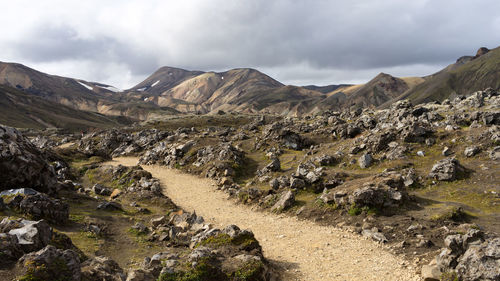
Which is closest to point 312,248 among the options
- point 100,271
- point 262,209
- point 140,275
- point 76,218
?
point 262,209

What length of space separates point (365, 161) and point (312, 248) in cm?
2235

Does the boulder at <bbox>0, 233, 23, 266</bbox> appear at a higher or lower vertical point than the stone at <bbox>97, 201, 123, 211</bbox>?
higher

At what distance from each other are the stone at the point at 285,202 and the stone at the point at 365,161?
1419cm

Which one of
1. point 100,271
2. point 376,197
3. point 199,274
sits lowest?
point 199,274

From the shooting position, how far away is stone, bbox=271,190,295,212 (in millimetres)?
28141

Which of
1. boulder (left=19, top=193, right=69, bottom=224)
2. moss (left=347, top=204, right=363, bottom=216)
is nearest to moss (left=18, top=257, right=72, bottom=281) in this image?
boulder (left=19, top=193, right=69, bottom=224)

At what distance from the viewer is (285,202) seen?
28312 mm

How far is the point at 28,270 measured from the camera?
10414 millimetres

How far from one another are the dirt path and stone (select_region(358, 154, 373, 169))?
55.4ft

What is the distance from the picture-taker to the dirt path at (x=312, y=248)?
1592cm

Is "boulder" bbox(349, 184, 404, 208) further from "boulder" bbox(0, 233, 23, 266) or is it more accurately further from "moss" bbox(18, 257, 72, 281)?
"boulder" bbox(0, 233, 23, 266)

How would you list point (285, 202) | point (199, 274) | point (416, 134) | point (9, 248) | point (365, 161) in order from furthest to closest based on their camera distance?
1. point (416, 134)
2. point (365, 161)
3. point (285, 202)
4. point (199, 274)
5. point (9, 248)

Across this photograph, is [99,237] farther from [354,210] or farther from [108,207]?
[354,210]

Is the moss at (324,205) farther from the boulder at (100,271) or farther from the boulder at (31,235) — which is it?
the boulder at (31,235)
